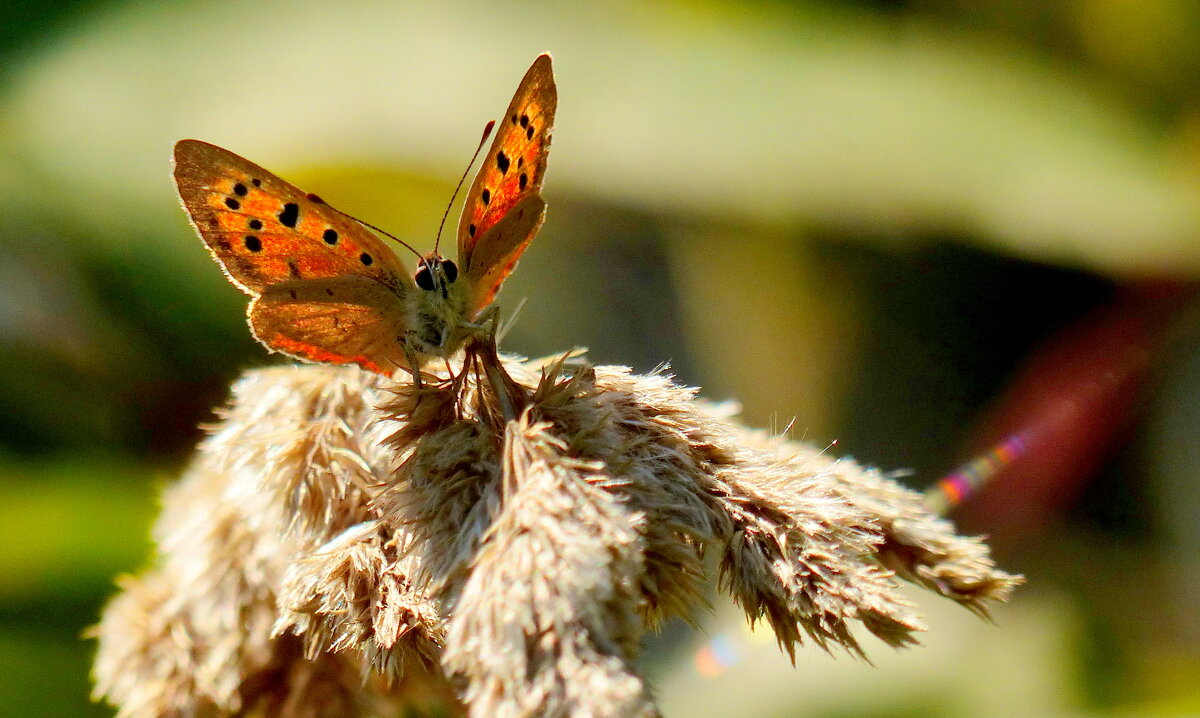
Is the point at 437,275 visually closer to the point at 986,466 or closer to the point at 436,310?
the point at 436,310

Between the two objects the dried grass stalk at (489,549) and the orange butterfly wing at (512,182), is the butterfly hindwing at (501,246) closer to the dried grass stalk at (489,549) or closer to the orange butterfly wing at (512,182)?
the orange butterfly wing at (512,182)

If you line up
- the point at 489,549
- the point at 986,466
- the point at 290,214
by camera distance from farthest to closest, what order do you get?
the point at 986,466, the point at 290,214, the point at 489,549

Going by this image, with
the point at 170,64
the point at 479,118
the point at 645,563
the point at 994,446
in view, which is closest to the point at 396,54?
the point at 479,118

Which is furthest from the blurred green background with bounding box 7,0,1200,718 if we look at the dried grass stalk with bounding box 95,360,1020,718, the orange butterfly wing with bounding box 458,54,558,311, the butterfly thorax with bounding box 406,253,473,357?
the orange butterfly wing with bounding box 458,54,558,311

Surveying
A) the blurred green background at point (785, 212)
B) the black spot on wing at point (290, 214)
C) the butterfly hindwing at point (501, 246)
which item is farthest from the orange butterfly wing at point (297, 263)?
the blurred green background at point (785, 212)

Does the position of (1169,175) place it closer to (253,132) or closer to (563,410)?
(563,410)

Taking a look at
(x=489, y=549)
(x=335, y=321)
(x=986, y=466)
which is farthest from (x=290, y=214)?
(x=986, y=466)
